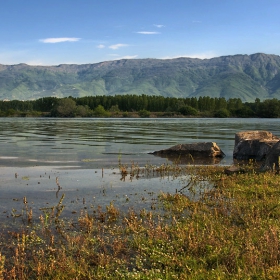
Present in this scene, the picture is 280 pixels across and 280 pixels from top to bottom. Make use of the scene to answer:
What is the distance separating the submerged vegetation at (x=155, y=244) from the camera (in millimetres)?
7672

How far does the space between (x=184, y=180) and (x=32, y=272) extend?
1189 cm

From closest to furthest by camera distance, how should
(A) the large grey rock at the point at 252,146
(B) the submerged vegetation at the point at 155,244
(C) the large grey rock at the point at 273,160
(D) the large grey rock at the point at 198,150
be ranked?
(B) the submerged vegetation at the point at 155,244 < (C) the large grey rock at the point at 273,160 < (A) the large grey rock at the point at 252,146 < (D) the large grey rock at the point at 198,150

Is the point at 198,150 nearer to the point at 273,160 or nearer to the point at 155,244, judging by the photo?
the point at 273,160

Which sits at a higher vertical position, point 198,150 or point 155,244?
point 198,150

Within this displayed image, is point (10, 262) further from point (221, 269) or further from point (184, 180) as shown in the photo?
point (184, 180)

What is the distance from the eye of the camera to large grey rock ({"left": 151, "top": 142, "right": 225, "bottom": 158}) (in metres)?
30.2

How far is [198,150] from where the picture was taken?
3055 centimetres

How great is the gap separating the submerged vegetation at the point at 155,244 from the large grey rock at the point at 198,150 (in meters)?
16.5

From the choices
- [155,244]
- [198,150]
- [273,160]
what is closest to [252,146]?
[198,150]

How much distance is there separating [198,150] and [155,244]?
21.8 meters

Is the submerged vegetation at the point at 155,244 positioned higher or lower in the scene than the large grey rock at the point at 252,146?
lower

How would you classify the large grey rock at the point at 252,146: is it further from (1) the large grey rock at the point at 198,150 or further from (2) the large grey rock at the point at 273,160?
(2) the large grey rock at the point at 273,160

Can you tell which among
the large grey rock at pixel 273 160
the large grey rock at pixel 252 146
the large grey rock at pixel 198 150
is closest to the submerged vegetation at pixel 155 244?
the large grey rock at pixel 273 160

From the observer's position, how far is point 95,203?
13.7 meters
